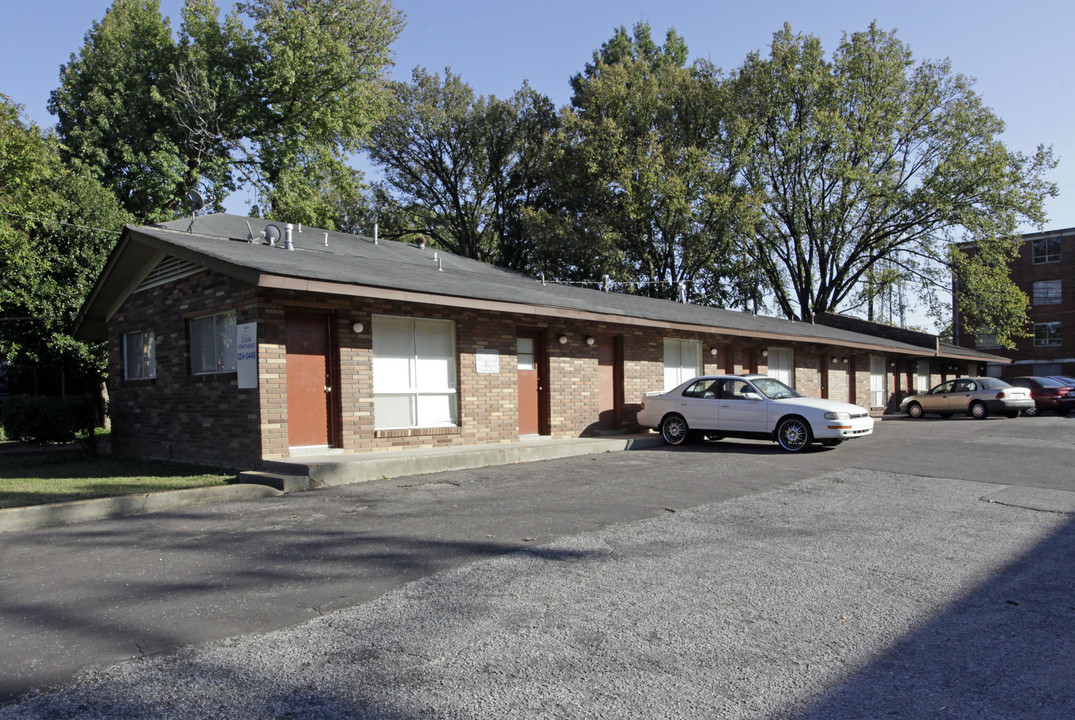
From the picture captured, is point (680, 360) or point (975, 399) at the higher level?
point (680, 360)

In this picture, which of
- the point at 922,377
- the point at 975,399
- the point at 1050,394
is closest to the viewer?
the point at 975,399

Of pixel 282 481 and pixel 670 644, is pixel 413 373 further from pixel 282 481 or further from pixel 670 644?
pixel 670 644

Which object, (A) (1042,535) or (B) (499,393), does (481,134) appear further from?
(A) (1042,535)

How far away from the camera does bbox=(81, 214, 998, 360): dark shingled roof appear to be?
10.4 meters

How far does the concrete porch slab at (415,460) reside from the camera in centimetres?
935

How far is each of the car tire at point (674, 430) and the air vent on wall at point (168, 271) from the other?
366 inches

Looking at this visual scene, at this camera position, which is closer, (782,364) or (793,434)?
(793,434)

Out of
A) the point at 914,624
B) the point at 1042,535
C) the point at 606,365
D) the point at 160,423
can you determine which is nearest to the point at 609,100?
the point at 606,365

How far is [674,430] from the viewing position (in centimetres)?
1506

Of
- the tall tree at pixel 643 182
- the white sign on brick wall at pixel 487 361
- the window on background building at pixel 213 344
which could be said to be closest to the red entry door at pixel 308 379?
the window on background building at pixel 213 344

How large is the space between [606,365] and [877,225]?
26575 mm

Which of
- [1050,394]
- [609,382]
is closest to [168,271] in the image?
[609,382]

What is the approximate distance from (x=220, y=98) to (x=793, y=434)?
24.3 meters

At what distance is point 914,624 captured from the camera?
436 cm
